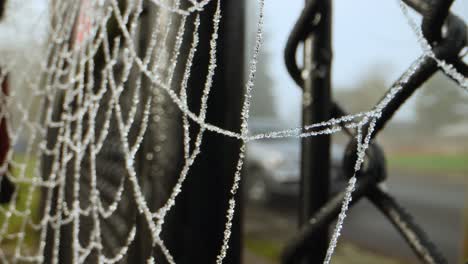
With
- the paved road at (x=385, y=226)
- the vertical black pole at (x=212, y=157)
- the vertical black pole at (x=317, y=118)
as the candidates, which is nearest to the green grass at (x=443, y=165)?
the paved road at (x=385, y=226)

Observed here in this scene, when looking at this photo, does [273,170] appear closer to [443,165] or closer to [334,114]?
[334,114]

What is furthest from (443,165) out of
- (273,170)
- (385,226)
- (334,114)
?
(334,114)

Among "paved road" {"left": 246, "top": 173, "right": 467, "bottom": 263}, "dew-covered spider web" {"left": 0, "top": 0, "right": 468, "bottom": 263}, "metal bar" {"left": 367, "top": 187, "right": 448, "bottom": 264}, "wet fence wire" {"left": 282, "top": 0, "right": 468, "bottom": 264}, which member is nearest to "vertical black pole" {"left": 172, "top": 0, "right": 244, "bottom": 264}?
"dew-covered spider web" {"left": 0, "top": 0, "right": 468, "bottom": 263}

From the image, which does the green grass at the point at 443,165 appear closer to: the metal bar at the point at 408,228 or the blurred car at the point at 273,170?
the blurred car at the point at 273,170

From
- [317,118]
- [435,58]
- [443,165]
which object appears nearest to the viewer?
[435,58]

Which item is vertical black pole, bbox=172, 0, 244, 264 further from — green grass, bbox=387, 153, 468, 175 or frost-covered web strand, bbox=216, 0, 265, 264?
green grass, bbox=387, 153, 468, 175

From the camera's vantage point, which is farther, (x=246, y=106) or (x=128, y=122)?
(x=128, y=122)
